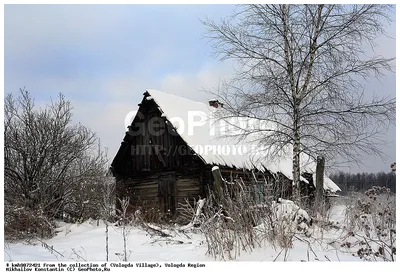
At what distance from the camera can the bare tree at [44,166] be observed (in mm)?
12133

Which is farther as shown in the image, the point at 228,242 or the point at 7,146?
the point at 7,146

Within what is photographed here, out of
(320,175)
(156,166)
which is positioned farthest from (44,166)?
(320,175)

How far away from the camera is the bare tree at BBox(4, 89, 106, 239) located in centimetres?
1213

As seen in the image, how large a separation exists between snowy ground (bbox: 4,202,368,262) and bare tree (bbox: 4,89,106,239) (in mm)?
1796

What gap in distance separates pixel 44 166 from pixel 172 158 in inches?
191

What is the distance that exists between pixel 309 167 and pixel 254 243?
13945 mm

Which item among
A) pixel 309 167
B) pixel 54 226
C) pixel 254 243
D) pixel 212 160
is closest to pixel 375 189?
pixel 254 243

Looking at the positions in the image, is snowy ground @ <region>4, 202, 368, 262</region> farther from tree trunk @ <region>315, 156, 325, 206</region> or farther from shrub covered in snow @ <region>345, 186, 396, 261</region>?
tree trunk @ <region>315, 156, 325, 206</region>

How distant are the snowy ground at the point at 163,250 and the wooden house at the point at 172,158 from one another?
15.5 feet

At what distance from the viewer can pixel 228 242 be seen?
5734mm

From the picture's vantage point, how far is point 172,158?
15406 millimetres

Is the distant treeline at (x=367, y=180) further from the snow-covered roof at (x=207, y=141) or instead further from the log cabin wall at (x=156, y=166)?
the log cabin wall at (x=156, y=166)

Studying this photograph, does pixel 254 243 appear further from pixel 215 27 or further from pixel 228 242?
pixel 215 27

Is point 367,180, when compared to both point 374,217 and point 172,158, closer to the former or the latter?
point 374,217
